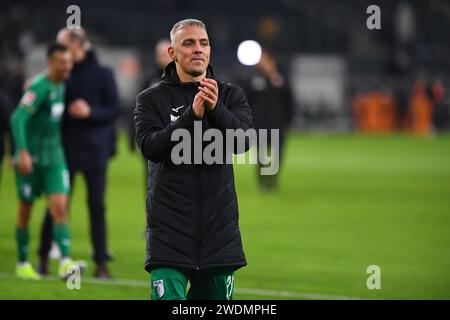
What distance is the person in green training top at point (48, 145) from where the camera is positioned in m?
11.5

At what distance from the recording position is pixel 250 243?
15.5 m

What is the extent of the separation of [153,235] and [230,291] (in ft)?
1.95

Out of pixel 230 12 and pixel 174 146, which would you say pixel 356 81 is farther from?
pixel 174 146

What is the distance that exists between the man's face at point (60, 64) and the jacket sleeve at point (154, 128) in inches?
169

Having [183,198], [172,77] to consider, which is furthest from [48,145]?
[183,198]

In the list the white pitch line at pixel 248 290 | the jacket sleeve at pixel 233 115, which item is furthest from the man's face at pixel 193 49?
the white pitch line at pixel 248 290

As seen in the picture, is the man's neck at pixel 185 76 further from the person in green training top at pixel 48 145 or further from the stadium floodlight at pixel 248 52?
the person in green training top at pixel 48 145

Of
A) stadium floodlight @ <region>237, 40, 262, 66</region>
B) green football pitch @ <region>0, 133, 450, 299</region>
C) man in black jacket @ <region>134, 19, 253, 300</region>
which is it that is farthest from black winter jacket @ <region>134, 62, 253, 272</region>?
green football pitch @ <region>0, 133, 450, 299</region>

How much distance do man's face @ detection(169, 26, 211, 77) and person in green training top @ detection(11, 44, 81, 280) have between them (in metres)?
4.51

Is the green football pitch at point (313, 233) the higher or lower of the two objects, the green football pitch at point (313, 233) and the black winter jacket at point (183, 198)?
the lower

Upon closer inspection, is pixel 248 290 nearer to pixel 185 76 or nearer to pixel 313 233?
pixel 185 76

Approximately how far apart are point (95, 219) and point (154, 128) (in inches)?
205

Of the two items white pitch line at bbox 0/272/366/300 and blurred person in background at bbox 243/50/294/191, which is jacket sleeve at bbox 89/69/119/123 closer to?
white pitch line at bbox 0/272/366/300
